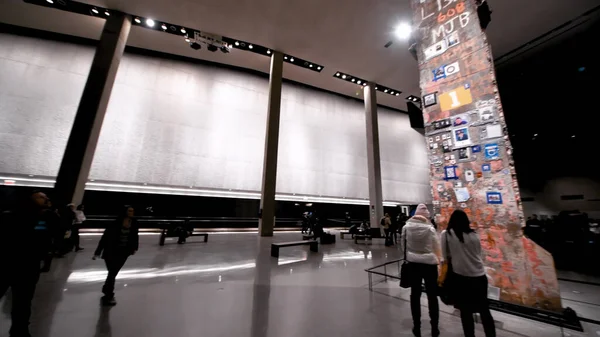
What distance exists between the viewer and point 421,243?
7.29ft

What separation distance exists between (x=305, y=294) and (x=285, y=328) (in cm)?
97

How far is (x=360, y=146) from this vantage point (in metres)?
15.6

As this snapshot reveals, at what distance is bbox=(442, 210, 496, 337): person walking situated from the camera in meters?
1.86

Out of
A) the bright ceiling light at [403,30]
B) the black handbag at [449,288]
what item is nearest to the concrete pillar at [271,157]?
the bright ceiling light at [403,30]

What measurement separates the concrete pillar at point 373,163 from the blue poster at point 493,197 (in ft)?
28.3

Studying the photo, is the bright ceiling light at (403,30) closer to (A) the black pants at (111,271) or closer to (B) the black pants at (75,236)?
(A) the black pants at (111,271)

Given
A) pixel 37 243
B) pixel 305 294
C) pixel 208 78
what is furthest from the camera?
pixel 208 78

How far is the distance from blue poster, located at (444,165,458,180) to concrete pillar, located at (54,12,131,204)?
9.93m

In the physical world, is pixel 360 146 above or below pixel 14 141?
above

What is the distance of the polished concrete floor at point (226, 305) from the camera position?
208 centimetres

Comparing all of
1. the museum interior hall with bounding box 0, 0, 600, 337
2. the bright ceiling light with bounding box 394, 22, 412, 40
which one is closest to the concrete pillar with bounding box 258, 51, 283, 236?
the museum interior hall with bounding box 0, 0, 600, 337

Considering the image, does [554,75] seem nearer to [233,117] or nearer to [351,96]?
[351,96]

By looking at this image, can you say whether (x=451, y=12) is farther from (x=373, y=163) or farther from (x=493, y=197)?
(x=373, y=163)

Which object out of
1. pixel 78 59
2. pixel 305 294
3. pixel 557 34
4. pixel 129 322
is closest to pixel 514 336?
pixel 305 294
